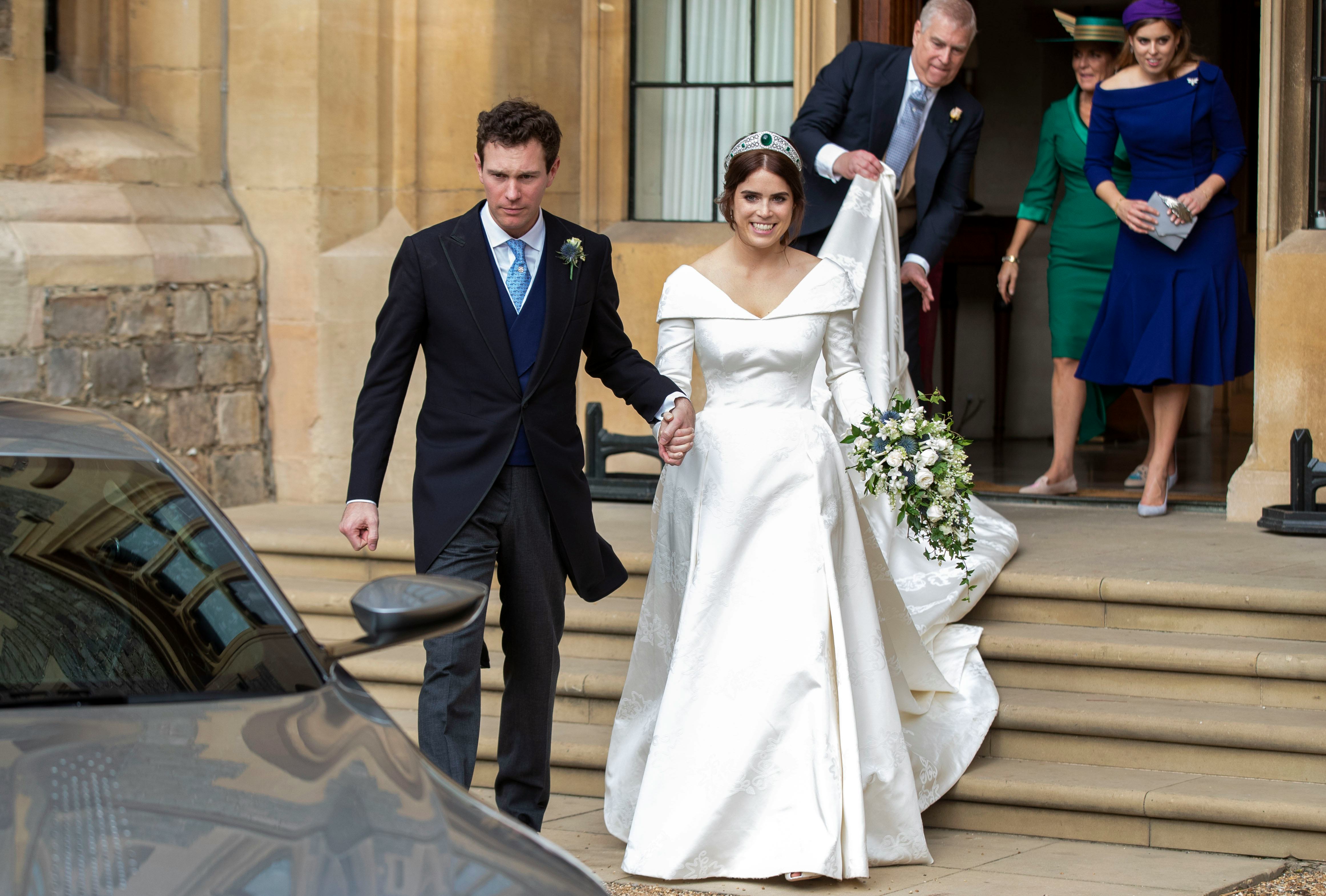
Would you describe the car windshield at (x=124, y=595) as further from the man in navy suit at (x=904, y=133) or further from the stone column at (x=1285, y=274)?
the stone column at (x=1285, y=274)

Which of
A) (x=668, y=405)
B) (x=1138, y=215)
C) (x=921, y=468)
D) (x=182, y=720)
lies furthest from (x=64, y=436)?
(x=1138, y=215)

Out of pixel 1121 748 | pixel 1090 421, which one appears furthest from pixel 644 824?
pixel 1090 421

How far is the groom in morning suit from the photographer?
434cm

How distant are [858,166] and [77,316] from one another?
3.63 m

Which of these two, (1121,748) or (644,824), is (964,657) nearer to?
(1121,748)

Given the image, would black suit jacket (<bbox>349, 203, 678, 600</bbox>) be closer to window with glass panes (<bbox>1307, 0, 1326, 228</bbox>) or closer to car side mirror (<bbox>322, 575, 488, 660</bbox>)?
car side mirror (<bbox>322, 575, 488, 660</bbox>)

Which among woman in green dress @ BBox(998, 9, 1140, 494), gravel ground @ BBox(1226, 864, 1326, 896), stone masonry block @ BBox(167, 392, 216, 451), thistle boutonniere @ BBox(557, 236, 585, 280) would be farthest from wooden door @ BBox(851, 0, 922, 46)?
gravel ground @ BBox(1226, 864, 1326, 896)

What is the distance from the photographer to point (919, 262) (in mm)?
6750

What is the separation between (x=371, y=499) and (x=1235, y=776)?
285 cm

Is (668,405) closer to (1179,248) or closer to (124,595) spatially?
(124,595)

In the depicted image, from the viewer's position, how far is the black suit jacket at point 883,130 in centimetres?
663

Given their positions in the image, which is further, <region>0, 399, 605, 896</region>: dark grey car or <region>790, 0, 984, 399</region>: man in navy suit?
<region>790, 0, 984, 399</region>: man in navy suit

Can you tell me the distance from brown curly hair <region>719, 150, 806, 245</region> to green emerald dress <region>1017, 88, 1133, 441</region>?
339cm

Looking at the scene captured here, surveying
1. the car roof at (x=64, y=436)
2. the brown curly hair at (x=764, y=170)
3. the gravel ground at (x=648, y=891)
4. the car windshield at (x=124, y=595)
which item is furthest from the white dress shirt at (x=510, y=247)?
the gravel ground at (x=648, y=891)
